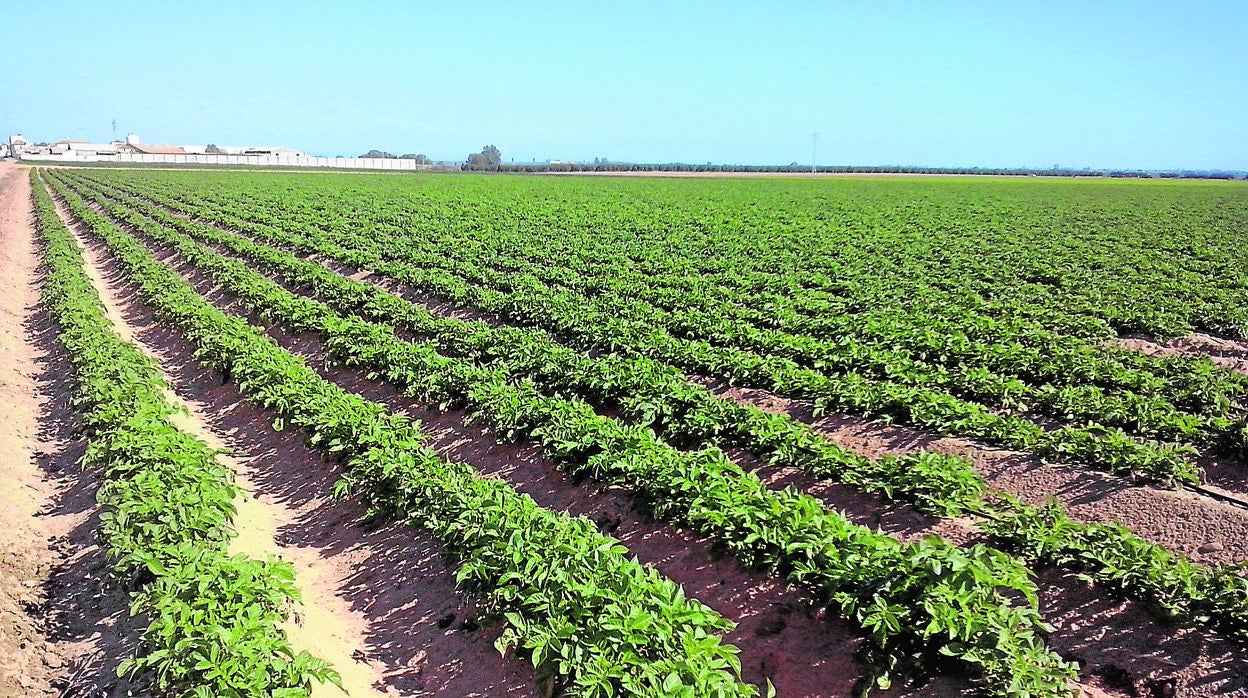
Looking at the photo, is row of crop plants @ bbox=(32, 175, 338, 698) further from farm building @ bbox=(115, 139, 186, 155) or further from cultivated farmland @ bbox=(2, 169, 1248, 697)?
farm building @ bbox=(115, 139, 186, 155)

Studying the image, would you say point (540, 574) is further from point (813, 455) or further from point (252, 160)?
point (252, 160)

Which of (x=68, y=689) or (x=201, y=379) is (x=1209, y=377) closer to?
(x=68, y=689)

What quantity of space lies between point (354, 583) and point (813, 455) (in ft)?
13.2

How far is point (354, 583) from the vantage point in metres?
6.31

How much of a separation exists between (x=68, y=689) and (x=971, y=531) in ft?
21.0

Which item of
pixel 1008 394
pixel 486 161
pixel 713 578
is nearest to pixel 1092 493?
pixel 1008 394

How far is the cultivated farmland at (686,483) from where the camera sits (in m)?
4.65

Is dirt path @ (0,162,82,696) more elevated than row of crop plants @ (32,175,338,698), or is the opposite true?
row of crop plants @ (32,175,338,698)

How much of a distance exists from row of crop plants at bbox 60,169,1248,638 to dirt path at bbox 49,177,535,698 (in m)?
1.85

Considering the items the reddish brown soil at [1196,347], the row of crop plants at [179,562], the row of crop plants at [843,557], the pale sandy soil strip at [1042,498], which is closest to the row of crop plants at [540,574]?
the row of crop plants at [843,557]

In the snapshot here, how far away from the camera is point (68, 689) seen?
16.2 ft

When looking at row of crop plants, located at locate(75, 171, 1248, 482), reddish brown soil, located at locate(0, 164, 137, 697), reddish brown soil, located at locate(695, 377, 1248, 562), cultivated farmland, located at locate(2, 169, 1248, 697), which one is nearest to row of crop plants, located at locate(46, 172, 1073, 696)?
cultivated farmland, located at locate(2, 169, 1248, 697)

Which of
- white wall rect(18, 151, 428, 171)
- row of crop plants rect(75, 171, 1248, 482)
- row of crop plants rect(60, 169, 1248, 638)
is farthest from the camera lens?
white wall rect(18, 151, 428, 171)

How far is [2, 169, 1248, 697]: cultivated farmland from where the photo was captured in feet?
15.3
